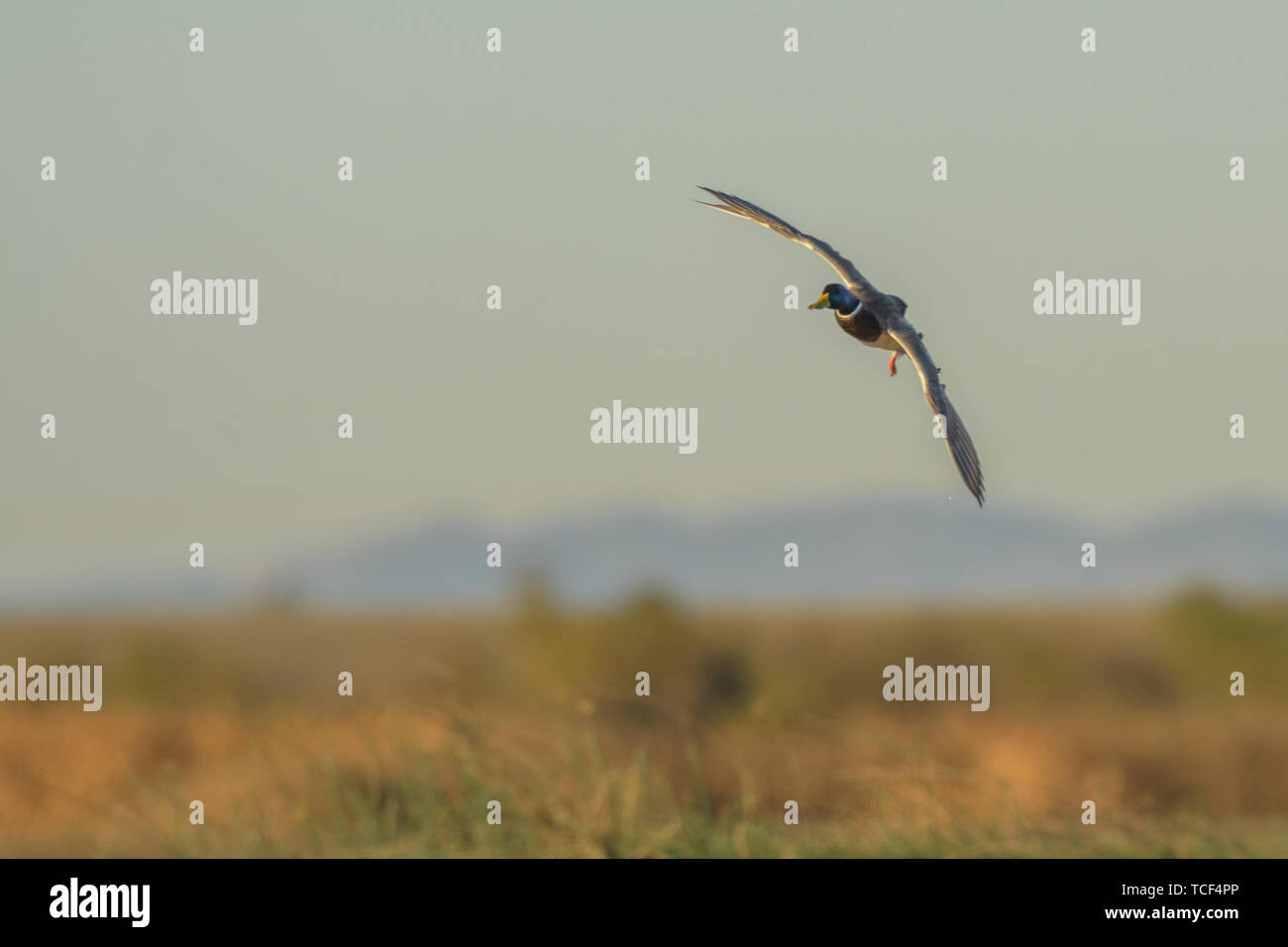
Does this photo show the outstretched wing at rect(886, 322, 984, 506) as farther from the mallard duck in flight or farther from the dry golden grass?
the dry golden grass

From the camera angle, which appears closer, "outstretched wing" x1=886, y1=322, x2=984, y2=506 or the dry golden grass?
"outstretched wing" x1=886, y1=322, x2=984, y2=506

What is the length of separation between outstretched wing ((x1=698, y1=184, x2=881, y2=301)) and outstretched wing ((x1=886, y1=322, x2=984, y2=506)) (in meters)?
0.15

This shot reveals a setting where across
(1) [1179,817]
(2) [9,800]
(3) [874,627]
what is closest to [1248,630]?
(3) [874,627]

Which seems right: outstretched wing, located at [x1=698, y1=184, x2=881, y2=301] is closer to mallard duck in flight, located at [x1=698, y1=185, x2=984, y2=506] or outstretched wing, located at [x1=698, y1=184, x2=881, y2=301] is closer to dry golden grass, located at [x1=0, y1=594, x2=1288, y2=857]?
mallard duck in flight, located at [x1=698, y1=185, x2=984, y2=506]

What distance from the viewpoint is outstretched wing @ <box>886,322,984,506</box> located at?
4.49 meters

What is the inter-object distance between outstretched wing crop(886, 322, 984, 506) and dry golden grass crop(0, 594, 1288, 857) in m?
2.65

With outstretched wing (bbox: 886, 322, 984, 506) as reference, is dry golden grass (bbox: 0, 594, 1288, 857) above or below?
below

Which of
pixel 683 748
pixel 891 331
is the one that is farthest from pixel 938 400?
pixel 683 748

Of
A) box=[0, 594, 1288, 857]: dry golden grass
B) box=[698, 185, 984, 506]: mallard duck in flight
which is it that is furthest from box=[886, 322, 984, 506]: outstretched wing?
box=[0, 594, 1288, 857]: dry golden grass

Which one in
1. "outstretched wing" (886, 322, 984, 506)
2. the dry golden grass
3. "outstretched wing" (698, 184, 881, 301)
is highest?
"outstretched wing" (698, 184, 881, 301)

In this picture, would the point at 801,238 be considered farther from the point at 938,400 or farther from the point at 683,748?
the point at 683,748
